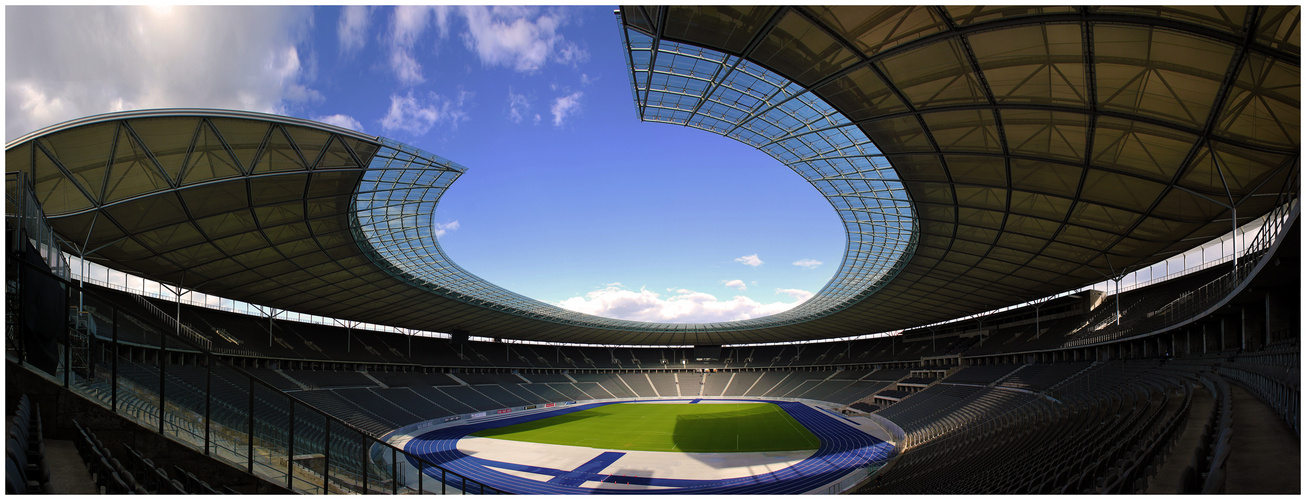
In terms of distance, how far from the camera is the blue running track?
28.4 m

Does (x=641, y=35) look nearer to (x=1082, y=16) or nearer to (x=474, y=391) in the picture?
(x=1082, y=16)

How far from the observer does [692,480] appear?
30.1 metres

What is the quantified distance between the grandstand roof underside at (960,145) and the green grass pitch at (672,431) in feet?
56.5

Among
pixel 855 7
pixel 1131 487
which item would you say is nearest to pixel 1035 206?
pixel 855 7

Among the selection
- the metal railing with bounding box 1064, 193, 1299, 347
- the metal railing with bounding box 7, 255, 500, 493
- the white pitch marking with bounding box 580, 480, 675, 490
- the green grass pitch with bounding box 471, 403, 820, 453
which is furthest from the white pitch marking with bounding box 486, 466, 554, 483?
the metal railing with bounding box 1064, 193, 1299, 347

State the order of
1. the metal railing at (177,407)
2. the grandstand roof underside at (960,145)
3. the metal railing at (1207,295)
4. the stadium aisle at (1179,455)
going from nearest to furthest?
the stadium aisle at (1179,455), the metal railing at (177,407), the grandstand roof underside at (960,145), the metal railing at (1207,295)

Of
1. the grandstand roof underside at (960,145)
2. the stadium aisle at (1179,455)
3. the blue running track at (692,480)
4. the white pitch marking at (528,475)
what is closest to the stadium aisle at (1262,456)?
the stadium aisle at (1179,455)

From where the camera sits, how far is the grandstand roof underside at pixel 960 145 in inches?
526

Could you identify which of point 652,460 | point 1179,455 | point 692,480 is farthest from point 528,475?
point 1179,455

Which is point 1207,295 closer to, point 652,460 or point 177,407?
point 652,460

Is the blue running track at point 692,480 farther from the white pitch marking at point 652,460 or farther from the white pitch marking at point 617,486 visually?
the white pitch marking at point 652,460

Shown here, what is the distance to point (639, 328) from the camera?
255 feet

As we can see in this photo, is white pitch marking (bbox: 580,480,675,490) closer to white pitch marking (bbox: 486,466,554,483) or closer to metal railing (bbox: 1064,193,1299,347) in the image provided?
white pitch marking (bbox: 486,466,554,483)

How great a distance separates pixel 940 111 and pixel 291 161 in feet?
73.4
